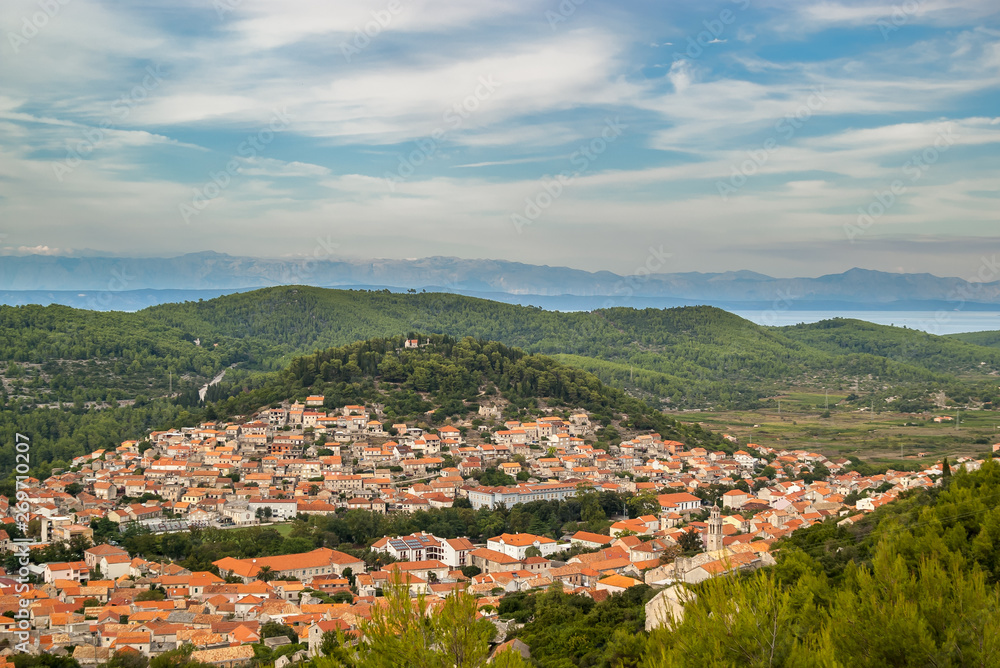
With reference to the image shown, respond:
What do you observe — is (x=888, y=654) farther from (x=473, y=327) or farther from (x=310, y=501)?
(x=473, y=327)

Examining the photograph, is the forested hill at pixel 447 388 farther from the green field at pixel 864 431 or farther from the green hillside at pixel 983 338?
the green hillside at pixel 983 338

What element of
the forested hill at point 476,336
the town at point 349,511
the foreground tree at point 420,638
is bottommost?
the town at point 349,511

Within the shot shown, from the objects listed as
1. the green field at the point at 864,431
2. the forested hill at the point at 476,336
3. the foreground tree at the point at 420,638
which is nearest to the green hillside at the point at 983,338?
the forested hill at the point at 476,336

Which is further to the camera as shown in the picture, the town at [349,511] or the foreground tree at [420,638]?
the town at [349,511]

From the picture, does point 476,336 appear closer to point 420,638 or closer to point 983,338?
point 983,338

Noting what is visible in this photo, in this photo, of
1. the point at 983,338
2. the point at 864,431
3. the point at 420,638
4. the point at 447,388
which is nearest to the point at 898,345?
the point at 983,338

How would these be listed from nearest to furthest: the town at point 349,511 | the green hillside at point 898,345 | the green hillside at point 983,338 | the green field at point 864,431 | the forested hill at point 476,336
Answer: the town at point 349,511 < the green field at point 864,431 < the forested hill at point 476,336 < the green hillside at point 898,345 < the green hillside at point 983,338

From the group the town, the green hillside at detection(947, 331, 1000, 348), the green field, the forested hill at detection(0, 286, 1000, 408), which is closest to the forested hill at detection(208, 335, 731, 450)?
the town
